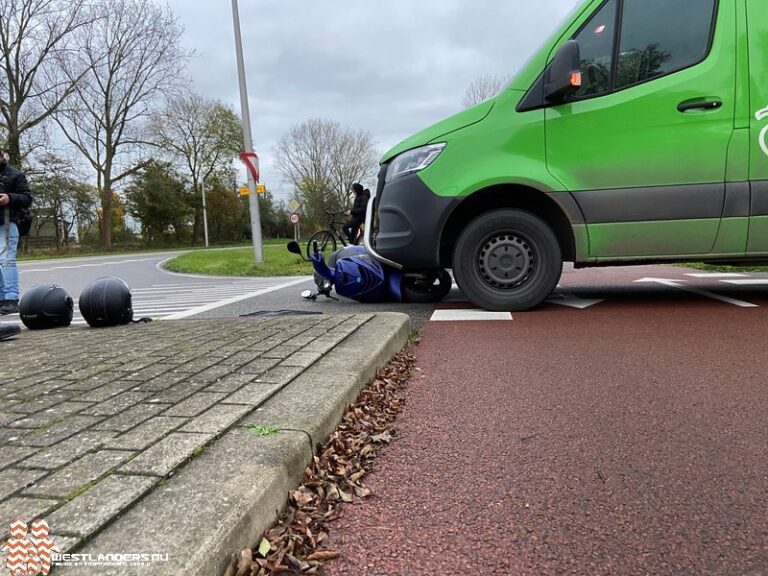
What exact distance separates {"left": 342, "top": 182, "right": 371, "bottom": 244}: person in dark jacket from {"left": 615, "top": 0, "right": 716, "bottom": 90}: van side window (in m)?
5.92

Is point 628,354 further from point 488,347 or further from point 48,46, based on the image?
point 48,46

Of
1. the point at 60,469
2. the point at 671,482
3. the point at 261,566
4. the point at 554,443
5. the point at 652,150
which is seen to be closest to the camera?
the point at 261,566

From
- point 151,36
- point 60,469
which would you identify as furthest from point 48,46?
point 60,469

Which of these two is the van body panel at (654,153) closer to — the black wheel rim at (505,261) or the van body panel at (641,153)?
the van body panel at (641,153)

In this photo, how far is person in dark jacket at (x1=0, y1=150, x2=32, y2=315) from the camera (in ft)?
18.9

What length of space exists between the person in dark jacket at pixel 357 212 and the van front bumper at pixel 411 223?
4906mm

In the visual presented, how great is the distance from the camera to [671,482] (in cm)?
163

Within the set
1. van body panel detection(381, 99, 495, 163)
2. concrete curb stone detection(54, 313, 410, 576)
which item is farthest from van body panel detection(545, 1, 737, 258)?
concrete curb stone detection(54, 313, 410, 576)

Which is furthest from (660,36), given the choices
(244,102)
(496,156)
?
(244,102)

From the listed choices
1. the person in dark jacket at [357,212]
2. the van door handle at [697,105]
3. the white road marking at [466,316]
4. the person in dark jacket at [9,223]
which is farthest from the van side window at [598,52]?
the person in dark jacket at [9,223]

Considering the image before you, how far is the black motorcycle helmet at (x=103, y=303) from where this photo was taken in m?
4.67

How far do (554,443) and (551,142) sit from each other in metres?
3.22

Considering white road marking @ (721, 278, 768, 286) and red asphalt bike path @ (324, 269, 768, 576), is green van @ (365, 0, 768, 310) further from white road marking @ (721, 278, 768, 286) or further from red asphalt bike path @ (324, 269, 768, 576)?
white road marking @ (721, 278, 768, 286)

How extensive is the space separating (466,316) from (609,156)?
1851 mm
